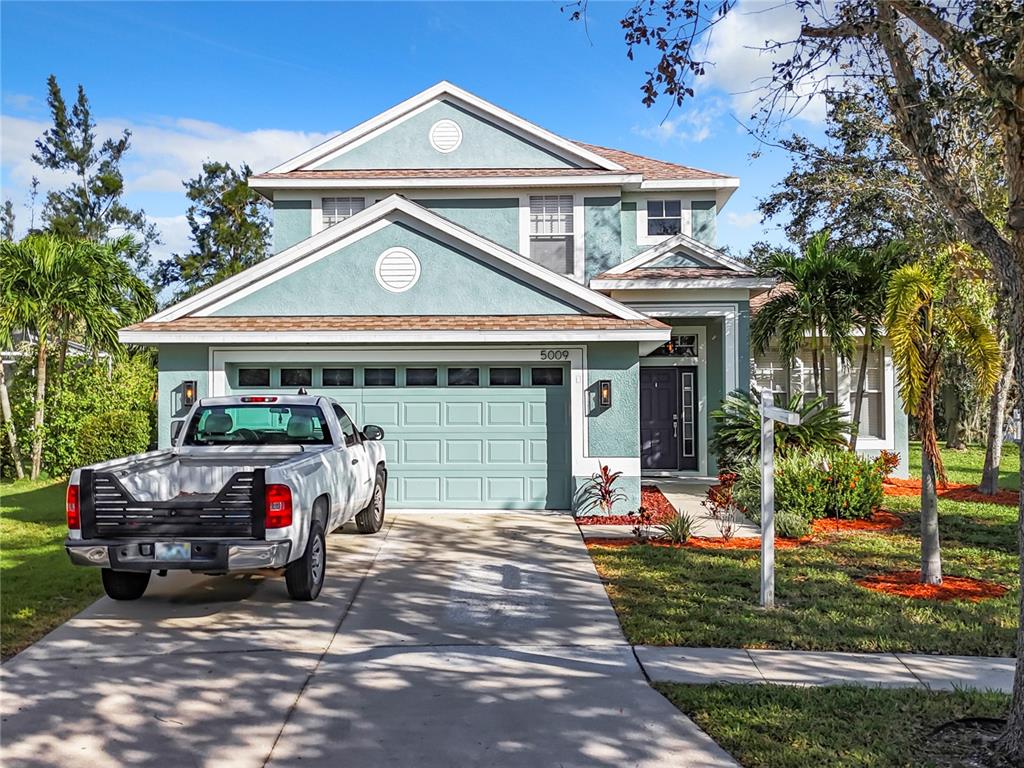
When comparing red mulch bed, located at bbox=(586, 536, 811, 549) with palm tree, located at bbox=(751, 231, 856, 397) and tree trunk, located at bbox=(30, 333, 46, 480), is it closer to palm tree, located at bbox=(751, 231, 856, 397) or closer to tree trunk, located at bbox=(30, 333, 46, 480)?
palm tree, located at bbox=(751, 231, 856, 397)

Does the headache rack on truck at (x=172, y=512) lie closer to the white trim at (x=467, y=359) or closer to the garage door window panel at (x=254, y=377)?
the white trim at (x=467, y=359)

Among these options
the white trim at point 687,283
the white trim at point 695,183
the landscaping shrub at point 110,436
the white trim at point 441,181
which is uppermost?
the white trim at point 695,183

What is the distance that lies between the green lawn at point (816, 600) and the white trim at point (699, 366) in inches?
244

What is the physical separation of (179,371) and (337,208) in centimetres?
631

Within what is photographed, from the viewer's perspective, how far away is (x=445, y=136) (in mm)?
17297

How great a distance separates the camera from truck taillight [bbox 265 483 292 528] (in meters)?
6.69

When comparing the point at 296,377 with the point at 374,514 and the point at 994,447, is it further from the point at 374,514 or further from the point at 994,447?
the point at 994,447

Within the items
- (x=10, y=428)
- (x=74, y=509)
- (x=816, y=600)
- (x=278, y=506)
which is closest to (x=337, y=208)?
(x=10, y=428)

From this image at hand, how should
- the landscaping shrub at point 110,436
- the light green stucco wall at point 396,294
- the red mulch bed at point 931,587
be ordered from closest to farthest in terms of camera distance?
the red mulch bed at point 931,587 < the light green stucco wall at point 396,294 < the landscaping shrub at point 110,436

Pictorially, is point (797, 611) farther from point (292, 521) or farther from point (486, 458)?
point (486, 458)

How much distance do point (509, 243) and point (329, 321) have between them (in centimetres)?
561

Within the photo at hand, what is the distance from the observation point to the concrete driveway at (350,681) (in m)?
4.63

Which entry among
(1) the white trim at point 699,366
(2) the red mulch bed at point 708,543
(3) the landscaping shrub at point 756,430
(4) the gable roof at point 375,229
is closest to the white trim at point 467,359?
(4) the gable roof at point 375,229

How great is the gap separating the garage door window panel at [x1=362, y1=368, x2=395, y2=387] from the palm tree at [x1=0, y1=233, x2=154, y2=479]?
691 centimetres
